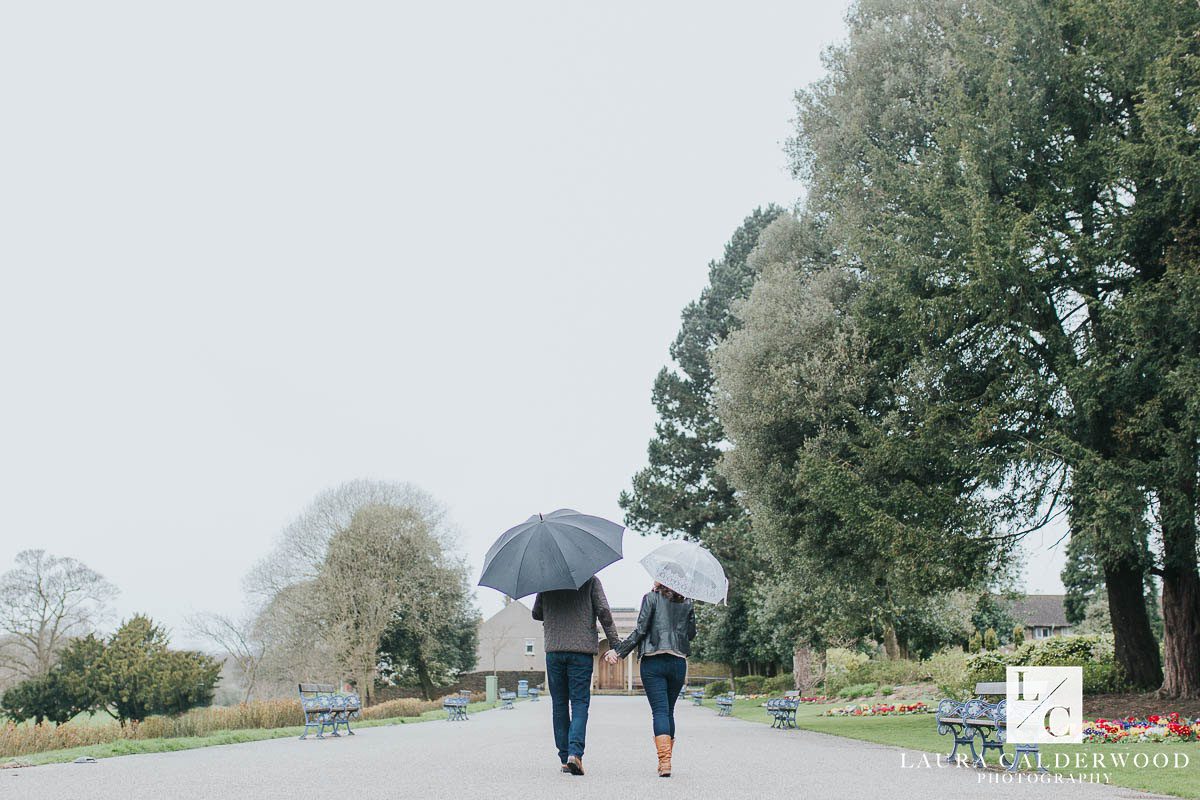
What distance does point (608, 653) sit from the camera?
877 cm

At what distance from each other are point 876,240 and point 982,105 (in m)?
2.92

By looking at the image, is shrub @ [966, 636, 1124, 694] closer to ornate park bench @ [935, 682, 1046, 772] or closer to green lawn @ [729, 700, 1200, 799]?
green lawn @ [729, 700, 1200, 799]

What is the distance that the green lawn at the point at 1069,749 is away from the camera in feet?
27.8

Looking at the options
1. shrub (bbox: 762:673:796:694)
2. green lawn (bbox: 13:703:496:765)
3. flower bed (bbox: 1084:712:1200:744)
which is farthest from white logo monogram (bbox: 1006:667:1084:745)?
shrub (bbox: 762:673:796:694)

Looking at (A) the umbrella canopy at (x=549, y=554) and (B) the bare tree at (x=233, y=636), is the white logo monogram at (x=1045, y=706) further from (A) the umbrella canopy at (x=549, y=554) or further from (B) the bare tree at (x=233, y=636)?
(B) the bare tree at (x=233, y=636)

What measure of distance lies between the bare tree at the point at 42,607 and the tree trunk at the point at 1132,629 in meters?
38.9

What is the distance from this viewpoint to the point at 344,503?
4338 centimetres

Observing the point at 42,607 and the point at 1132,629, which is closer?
the point at 1132,629

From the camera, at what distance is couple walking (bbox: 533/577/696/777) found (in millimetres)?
8641

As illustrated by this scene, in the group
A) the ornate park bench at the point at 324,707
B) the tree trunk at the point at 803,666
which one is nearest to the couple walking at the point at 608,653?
the ornate park bench at the point at 324,707

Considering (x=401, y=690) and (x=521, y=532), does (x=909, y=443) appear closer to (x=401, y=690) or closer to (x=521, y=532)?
(x=521, y=532)

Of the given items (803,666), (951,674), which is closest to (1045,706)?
(951,674)

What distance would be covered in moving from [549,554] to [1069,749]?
736 cm

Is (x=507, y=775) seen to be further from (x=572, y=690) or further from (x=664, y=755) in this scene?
(x=664, y=755)
